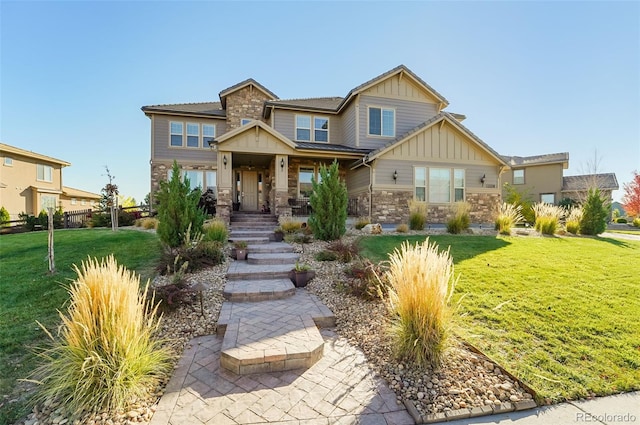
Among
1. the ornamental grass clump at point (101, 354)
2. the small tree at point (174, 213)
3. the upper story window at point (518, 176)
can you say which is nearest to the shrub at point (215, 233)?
the small tree at point (174, 213)

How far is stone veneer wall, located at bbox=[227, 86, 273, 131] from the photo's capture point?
652 inches

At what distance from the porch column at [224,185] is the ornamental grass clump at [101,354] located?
9.06m

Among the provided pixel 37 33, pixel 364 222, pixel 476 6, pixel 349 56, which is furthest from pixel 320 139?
pixel 37 33

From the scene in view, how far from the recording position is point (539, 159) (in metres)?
27.0

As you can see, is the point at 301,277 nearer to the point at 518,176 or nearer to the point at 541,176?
the point at 518,176

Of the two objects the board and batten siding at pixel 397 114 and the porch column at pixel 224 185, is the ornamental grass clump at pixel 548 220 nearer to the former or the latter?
the board and batten siding at pixel 397 114

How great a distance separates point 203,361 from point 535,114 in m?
19.3

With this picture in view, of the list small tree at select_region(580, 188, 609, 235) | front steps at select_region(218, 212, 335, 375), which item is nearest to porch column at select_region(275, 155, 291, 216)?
front steps at select_region(218, 212, 335, 375)

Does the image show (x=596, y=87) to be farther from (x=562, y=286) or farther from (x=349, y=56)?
(x=562, y=286)

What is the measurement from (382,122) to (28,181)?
88.3ft

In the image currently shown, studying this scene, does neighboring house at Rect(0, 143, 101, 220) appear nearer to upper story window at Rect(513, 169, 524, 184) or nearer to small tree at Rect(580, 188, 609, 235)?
small tree at Rect(580, 188, 609, 235)

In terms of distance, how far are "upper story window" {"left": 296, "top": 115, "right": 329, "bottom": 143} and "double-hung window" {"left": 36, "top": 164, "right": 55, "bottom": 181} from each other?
895 inches

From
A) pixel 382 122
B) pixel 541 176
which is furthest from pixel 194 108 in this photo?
pixel 541 176

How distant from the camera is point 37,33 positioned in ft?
28.1
